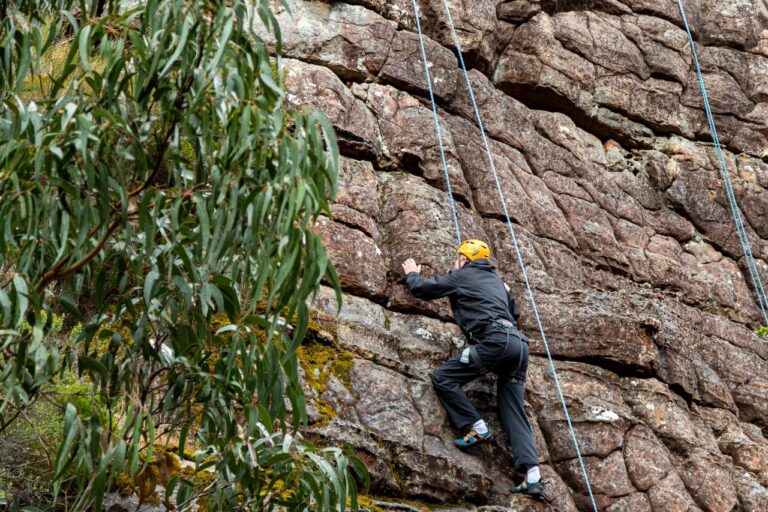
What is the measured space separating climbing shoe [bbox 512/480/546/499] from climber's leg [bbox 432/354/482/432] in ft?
2.23

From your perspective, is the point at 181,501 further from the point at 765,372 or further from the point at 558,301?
the point at 765,372

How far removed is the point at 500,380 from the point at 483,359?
363 millimetres

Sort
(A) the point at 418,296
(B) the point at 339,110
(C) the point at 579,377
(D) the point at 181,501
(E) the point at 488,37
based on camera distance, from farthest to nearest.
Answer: (E) the point at 488,37 < (B) the point at 339,110 < (C) the point at 579,377 < (A) the point at 418,296 < (D) the point at 181,501

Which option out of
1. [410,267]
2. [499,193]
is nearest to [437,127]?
[499,193]

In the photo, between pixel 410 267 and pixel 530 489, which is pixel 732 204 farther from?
pixel 530 489

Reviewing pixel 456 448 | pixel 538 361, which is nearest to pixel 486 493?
pixel 456 448

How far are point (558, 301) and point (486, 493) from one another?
9.94 ft

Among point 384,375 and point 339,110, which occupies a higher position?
point 339,110

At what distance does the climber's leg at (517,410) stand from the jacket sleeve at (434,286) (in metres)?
0.79

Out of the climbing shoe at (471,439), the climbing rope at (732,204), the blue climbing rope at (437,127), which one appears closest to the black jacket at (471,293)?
the climbing shoe at (471,439)

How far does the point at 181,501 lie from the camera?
256 inches

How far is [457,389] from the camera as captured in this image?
32.7ft

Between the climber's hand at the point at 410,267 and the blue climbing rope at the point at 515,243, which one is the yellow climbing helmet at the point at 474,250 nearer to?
the climber's hand at the point at 410,267

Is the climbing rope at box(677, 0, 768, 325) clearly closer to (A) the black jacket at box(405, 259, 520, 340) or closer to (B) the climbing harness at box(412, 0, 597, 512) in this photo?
(B) the climbing harness at box(412, 0, 597, 512)
